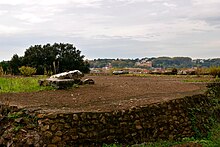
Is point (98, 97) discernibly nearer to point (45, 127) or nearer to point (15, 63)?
point (45, 127)

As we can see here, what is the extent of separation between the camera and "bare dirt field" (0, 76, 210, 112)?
1036cm

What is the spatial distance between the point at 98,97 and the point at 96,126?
2.34m

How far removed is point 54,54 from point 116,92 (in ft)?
41.0

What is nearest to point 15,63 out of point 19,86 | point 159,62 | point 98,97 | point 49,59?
point 49,59

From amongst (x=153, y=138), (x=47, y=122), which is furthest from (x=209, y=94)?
(x=47, y=122)

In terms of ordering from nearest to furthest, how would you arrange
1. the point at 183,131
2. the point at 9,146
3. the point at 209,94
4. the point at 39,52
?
the point at 9,146
the point at 183,131
the point at 209,94
the point at 39,52

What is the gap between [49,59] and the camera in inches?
967

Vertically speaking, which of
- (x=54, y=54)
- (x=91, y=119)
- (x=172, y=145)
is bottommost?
(x=172, y=145)

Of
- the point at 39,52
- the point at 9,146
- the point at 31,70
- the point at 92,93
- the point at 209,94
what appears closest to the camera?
the point at 9,146

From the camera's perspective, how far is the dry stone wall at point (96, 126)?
29.8 ft

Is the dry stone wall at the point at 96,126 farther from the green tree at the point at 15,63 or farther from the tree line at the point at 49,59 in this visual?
the green tree at the point at 15,63

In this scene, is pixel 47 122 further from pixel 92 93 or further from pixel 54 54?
pixel 54 54

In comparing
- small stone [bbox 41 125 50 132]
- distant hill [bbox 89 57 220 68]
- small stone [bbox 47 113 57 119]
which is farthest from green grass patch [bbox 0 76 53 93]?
distant hill [bbox 89 57 220 68]

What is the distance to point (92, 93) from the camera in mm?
12594
